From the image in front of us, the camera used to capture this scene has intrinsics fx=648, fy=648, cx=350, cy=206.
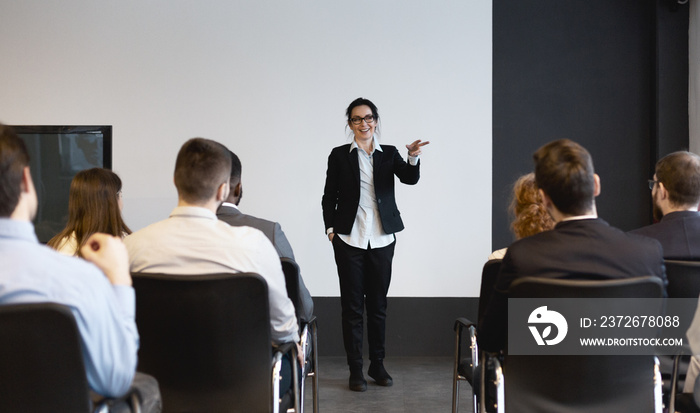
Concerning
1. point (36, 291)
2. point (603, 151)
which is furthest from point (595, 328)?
point (603, 151)

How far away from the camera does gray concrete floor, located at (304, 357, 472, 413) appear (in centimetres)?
359

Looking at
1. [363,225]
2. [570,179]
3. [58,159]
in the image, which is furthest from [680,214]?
[58,159]

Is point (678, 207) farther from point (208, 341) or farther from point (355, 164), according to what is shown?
point (355, 164)

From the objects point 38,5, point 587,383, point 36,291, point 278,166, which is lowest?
point 587,383

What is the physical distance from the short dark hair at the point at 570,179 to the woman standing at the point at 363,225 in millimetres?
2060

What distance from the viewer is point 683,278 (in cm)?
219

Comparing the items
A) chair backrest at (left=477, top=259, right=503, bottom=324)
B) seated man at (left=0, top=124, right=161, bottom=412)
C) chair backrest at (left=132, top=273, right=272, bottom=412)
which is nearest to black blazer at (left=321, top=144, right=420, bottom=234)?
chair backrest at (left=477, top=259, right=503, bottom=324)

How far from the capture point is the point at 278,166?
4902 mm

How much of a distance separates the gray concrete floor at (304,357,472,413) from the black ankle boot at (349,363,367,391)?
35 mm

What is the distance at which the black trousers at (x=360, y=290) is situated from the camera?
13.1ft

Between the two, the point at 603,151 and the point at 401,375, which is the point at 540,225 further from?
the point at 603,151

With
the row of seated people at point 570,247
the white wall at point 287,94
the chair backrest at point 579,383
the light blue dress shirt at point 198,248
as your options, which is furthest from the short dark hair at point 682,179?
the white wall at point 287,94

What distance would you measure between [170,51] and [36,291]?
3931mm

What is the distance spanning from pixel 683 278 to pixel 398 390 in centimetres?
214
